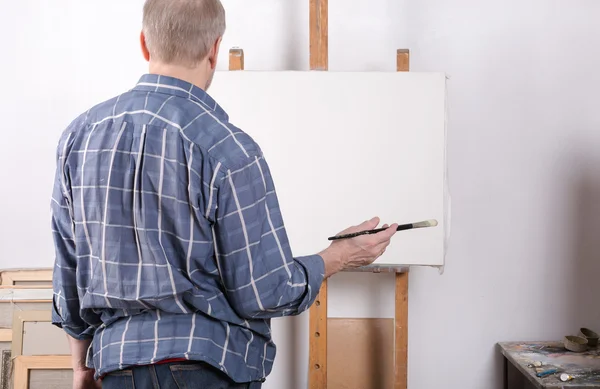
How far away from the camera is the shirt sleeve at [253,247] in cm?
100

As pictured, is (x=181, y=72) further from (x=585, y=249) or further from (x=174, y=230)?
(x=585, y=249)

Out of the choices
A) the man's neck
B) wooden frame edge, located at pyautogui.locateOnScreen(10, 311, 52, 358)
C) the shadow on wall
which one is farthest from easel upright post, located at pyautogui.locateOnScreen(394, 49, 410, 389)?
the man's neck

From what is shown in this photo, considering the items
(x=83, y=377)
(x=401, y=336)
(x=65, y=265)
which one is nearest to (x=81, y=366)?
(x=83, y=377)

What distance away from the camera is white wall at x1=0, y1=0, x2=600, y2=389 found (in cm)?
254

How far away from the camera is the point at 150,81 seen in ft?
3.51

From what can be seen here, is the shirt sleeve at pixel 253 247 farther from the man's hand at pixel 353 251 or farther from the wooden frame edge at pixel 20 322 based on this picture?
the wooden frame edge at pixel 20 322

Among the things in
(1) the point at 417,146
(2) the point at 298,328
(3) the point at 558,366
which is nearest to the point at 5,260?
(2) the point at 298,328

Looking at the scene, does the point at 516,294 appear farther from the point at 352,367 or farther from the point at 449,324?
the point at 352,367

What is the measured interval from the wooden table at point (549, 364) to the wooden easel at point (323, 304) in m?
0.41

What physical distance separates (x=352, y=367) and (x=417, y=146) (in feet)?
2.92

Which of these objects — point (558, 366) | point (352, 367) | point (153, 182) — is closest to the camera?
point (153, 182)

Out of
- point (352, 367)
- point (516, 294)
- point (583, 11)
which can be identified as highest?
point (583, 11)

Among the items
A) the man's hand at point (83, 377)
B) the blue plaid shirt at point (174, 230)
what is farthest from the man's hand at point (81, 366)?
the blue plaid shirt at point (174, 230)

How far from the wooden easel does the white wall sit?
0.27 metres
